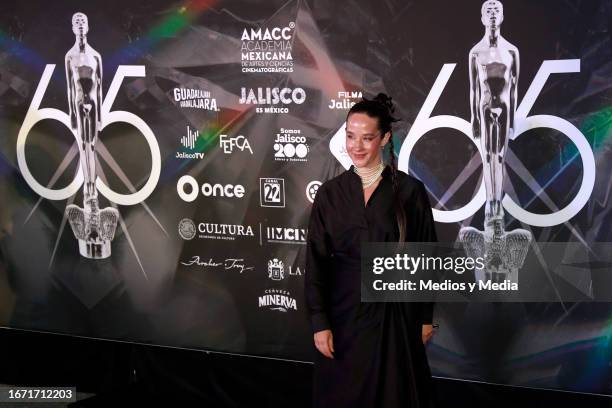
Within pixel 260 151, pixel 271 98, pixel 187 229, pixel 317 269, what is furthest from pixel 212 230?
pixel 317 269

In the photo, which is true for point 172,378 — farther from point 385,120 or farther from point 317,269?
point 385,120

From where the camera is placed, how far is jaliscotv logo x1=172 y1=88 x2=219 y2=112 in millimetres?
4301

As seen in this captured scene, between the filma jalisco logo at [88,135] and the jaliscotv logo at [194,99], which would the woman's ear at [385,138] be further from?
the filma jalisco logo at [88,135]

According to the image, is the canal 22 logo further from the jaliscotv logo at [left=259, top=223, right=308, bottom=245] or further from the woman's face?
the woman's face

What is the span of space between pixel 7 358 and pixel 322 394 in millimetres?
2794

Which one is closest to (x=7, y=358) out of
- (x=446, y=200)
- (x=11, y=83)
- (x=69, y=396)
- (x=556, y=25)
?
(x=69, y=396)

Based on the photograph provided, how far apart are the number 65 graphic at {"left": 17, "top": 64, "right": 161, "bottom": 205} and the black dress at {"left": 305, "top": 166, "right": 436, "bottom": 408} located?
5.79 ft

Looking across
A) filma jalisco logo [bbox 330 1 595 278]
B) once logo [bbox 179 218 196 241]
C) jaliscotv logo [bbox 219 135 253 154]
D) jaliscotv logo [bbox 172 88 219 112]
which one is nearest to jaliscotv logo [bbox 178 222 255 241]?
once logo [bbox 179 218 196 241]

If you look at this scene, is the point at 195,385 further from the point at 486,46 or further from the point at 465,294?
the point at 486,46

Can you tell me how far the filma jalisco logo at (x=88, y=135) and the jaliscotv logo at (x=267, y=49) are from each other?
68cm

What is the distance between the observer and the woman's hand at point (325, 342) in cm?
296

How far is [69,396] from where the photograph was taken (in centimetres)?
473

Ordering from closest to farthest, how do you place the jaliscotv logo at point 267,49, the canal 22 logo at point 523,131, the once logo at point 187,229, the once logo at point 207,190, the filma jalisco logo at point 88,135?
1. the canal 22 logo at point 523,131
2. the jaliscotv logo at point 267,49
3. the once logo at point 207,190
4. the once logo at point 187,229
5. the filma jalisco logo at point 88,135

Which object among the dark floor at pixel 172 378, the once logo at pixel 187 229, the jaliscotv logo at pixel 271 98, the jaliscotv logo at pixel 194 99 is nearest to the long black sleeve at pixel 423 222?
the dark floor at pixel 172 378
